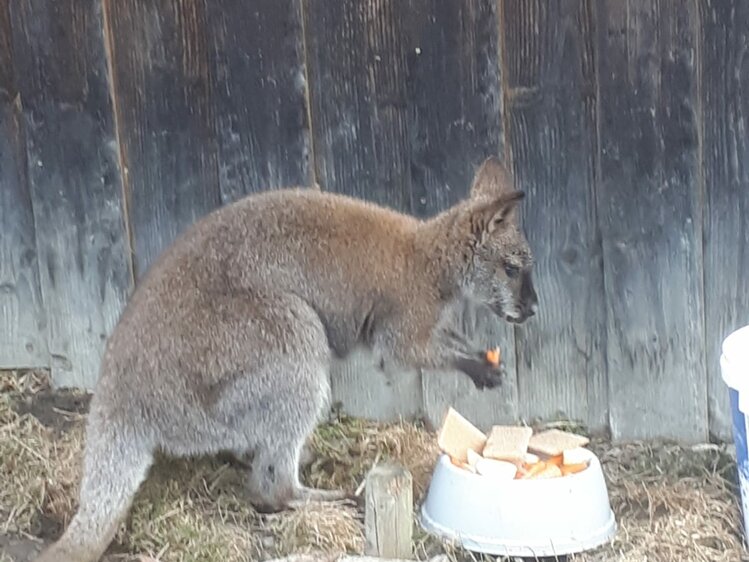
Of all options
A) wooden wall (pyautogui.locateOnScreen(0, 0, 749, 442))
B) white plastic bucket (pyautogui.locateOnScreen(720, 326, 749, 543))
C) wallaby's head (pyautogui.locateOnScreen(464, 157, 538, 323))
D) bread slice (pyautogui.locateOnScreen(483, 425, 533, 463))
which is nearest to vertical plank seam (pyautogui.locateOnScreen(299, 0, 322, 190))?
wooden wall (pyautogui.locateOnScreen(0, 0, 749, 442))

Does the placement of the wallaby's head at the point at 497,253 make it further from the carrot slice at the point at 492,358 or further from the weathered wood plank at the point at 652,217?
the weathered wood plank at the point at 652,217

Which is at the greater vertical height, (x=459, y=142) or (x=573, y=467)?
(x=459, y=142)

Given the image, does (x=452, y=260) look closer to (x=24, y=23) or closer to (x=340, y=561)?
(x=340, y=561)

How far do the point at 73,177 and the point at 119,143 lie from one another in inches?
8.9

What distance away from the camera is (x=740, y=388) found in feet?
14.7

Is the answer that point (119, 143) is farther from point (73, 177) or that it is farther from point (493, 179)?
point (493, 179)

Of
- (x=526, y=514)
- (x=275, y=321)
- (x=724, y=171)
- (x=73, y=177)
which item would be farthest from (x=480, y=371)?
(x=73, y=177)

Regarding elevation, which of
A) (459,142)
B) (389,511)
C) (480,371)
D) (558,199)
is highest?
(459,142)

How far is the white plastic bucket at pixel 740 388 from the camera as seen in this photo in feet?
14.7

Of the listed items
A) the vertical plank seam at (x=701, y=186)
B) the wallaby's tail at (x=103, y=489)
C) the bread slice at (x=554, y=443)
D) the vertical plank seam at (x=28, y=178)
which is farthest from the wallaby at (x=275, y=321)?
the vertical plank seam at (x=28, y=178)

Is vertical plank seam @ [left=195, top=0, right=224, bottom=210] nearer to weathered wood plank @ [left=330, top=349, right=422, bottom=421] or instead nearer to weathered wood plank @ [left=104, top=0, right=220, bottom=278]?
weathered wood plank @ [left=104, top=0, right=220, bottom=278]

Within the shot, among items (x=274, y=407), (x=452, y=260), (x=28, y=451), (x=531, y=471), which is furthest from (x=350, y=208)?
(x=28, y=451)

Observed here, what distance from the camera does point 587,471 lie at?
15.7ft

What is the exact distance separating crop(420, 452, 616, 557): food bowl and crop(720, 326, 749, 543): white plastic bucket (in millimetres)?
463
